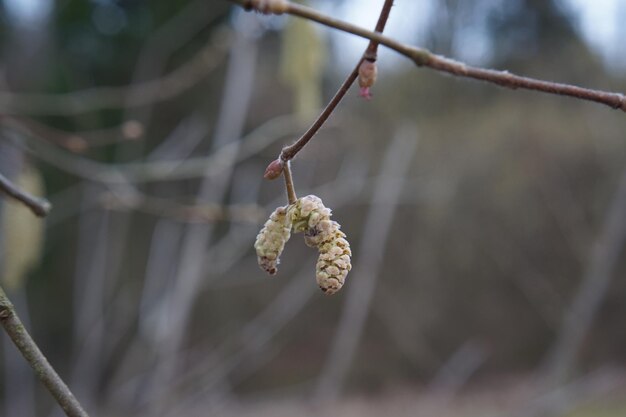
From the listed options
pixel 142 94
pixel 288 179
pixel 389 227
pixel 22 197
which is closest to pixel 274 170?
pixel 288 179

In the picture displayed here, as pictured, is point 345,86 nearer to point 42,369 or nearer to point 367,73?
point 367,73

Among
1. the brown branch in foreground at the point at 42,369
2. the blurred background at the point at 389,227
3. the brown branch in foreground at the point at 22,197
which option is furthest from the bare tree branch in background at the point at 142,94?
the blurred background at the point at 389,227

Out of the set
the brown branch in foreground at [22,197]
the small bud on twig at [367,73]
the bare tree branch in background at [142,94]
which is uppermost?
the bare tree branch in background at [142,94]

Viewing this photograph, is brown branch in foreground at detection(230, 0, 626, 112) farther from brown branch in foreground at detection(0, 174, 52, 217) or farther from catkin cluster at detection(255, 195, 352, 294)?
brown branch in foreground at detection(0, 174, 52, 217)

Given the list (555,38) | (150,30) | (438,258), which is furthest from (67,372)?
(555,38)

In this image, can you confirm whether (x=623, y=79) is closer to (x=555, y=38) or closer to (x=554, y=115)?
(x=554, y=115)

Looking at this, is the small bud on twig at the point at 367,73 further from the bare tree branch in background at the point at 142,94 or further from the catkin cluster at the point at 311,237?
the bare tree branch in background at the point at 142,94
